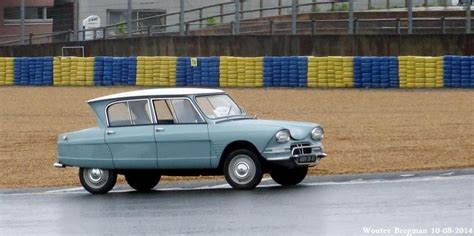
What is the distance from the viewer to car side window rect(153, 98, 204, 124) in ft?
52.2

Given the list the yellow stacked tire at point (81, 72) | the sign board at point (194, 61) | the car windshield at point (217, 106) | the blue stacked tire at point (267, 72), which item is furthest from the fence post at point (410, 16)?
the car windshield at point (217, 106)

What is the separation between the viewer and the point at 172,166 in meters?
15.8

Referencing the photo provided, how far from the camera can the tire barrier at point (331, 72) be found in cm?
3628

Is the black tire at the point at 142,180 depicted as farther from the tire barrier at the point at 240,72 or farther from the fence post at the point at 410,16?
the tire barrier at the point at 240,72

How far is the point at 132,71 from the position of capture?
4006 cm

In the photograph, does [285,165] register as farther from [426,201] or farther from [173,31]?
[173,31]

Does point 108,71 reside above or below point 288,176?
above

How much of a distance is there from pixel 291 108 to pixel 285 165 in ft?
48.9

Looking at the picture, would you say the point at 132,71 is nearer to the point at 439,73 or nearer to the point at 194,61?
the point at 194,61

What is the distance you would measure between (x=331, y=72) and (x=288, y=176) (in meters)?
20.7

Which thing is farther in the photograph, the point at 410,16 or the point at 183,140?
→ the point at 410,16

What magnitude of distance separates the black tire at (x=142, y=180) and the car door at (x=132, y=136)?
2.24 feet

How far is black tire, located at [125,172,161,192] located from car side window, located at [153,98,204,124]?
91 cm

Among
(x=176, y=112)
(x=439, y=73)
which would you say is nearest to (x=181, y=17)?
(x=439, y=73)
